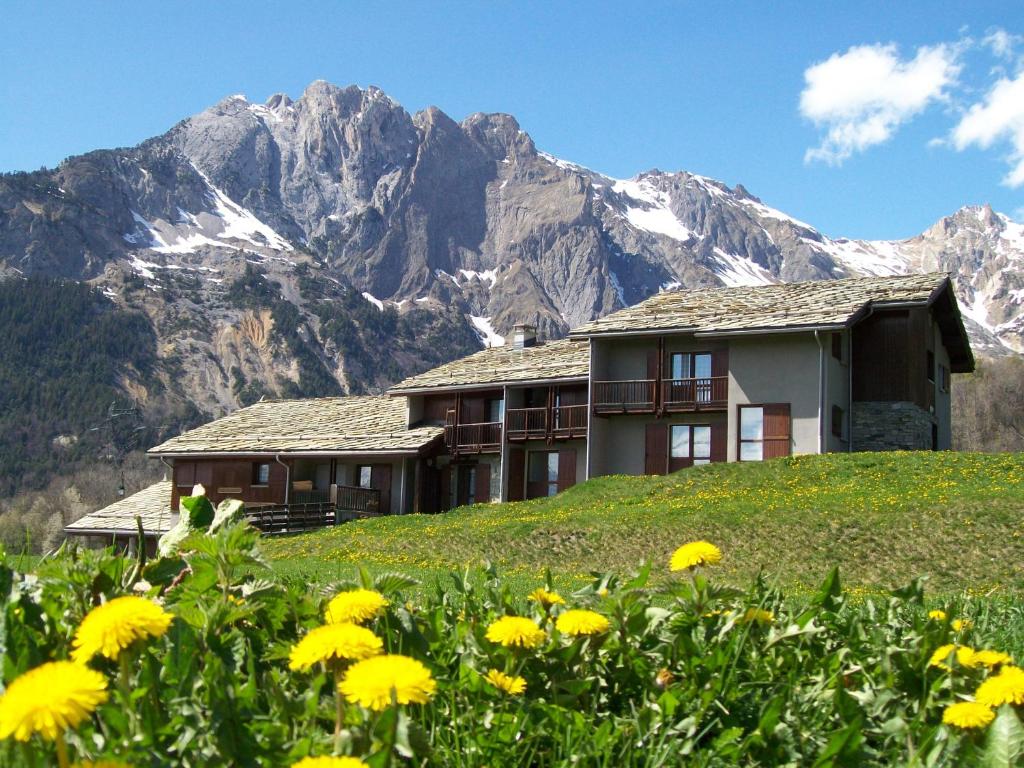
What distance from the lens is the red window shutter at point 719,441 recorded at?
36500 mm

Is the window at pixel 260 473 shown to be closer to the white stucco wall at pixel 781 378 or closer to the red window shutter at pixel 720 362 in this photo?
the red window shutter at pixel 720 362

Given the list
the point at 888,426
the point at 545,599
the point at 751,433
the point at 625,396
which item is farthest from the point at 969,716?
the point at 625,396

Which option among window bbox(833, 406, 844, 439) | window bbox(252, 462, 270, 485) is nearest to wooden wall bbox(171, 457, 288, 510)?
window bbox(252, 462, 270, 485)

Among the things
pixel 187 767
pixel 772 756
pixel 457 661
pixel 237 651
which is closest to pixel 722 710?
pixel 772 756

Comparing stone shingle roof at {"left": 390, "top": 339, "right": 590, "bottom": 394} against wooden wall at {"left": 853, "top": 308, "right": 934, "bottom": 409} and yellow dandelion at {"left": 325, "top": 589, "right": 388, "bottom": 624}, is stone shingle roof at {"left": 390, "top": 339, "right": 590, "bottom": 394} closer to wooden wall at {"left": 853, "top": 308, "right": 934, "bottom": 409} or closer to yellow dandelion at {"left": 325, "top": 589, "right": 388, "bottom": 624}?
wooden wall at {"left": 853, "top": 308, "right": 934, "bottom": 409}

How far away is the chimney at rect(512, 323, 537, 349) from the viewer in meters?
47.3

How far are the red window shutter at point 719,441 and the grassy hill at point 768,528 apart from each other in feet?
14.2

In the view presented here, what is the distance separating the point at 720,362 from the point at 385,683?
35961mm

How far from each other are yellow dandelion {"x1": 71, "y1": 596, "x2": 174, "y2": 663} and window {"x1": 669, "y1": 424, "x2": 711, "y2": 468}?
3579 centimetres

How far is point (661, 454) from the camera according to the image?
1485 inches

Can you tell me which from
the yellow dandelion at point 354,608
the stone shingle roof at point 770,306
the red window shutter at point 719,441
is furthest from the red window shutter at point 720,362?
the yellow dandelion at point 354,608

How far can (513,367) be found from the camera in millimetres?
42969

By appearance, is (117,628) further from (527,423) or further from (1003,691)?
(527,423)

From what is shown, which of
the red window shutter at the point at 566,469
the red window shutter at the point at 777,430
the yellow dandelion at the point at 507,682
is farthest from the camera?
the red window shutter at the point at 566,469
